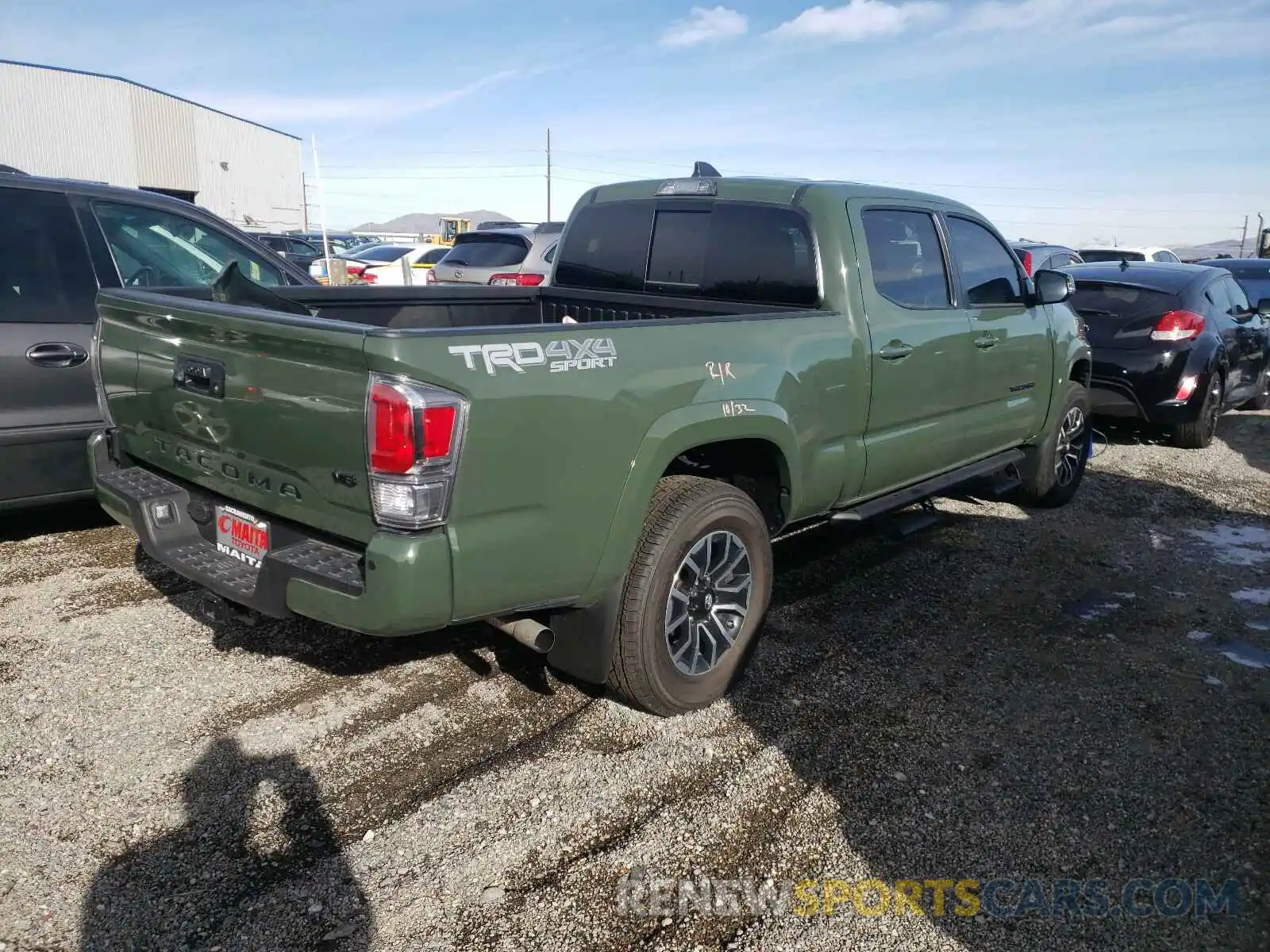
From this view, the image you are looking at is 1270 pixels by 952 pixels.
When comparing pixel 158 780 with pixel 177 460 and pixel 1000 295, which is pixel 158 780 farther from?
pixel 1000 295

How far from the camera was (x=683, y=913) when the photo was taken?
2.51 m

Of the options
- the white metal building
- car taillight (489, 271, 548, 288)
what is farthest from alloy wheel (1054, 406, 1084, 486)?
the white metal building

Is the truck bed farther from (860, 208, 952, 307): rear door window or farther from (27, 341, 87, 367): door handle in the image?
(27, 341, 87, 367): door handle

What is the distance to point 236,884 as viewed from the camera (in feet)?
8.34

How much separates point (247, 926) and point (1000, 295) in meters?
4.64

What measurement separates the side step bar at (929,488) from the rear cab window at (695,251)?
0.98m

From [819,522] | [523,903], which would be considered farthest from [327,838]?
[819,522]

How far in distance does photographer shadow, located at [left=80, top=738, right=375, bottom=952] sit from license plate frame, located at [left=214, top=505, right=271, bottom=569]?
715 mm

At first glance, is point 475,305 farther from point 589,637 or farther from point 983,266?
point 983,266

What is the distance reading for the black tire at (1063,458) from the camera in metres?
5.95

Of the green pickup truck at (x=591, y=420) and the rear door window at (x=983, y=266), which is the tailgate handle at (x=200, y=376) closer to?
the green pickup truck at (x=591, y=420)

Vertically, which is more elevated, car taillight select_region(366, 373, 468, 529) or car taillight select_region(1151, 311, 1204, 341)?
car taillight select_region(1151, 311, 1204, 341)

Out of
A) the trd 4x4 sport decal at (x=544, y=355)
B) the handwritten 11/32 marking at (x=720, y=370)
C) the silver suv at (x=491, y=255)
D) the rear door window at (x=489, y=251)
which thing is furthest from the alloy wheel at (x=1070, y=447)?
the rear door window at (x=489, y=251)

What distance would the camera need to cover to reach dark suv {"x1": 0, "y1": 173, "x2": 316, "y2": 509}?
4.36 m
